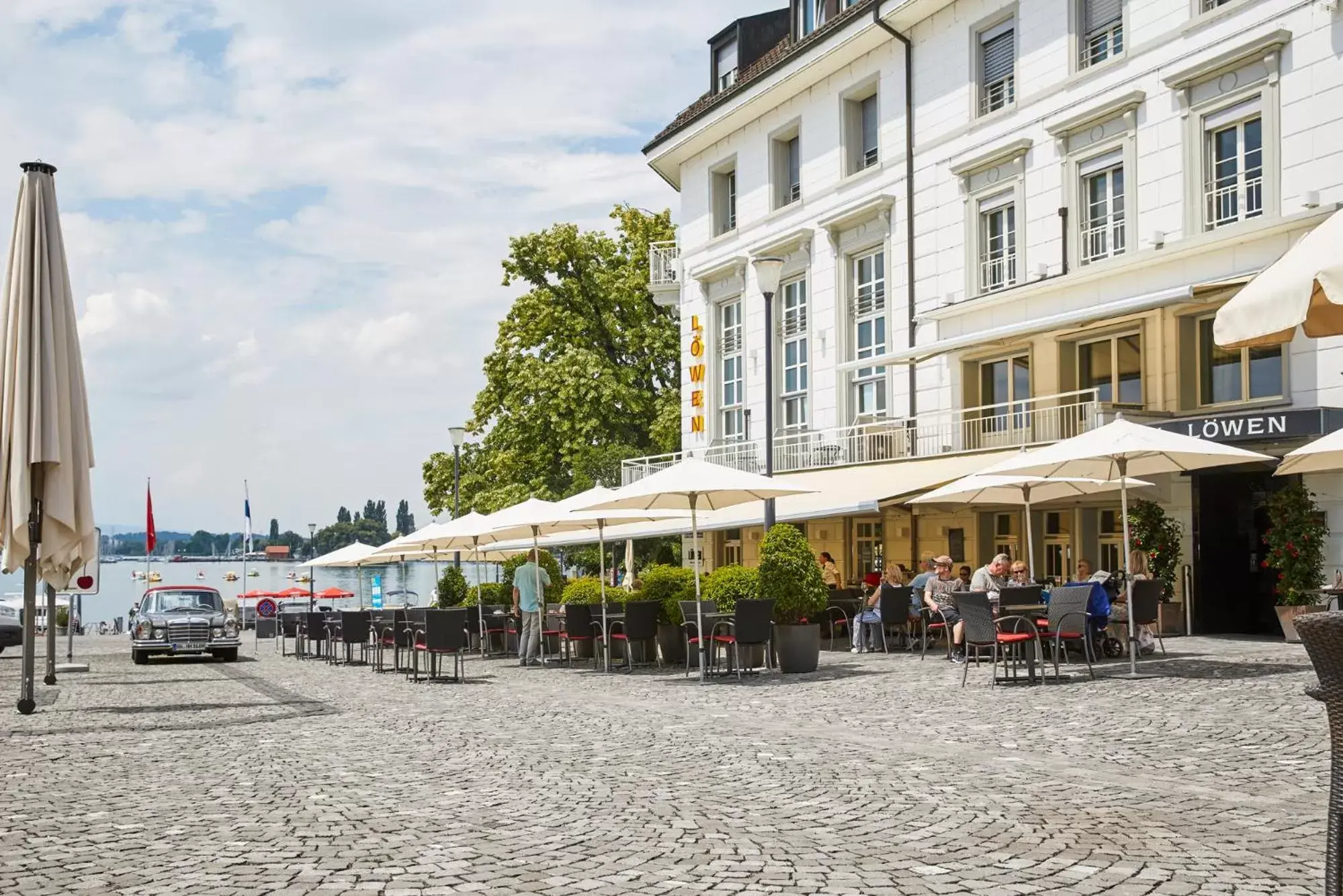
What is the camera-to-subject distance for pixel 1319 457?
14.8 meters

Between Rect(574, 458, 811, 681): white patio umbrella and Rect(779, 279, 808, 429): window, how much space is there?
16.5 meters

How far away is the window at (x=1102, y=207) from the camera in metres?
25.2

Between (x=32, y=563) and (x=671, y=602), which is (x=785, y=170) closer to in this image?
(x=671, y=602)

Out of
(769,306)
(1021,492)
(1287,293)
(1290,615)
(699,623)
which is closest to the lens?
(1287,293)

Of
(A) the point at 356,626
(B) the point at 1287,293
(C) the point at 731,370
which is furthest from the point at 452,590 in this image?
(B) the point at 1287,293

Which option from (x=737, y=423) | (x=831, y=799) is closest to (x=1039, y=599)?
(x=831, y=799)

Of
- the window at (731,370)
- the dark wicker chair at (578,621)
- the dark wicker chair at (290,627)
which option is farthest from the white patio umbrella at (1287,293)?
the window at (731,370)

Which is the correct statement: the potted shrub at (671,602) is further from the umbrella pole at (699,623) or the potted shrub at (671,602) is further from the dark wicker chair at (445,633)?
the dark wicker chair at (445,633)

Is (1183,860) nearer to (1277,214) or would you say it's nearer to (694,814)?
(694,814)

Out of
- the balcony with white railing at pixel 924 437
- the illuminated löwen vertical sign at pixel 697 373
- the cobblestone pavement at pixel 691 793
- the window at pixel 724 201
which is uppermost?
the window at pixel 724 201

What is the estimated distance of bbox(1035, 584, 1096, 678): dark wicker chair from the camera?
1495 cm

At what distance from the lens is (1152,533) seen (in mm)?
22578

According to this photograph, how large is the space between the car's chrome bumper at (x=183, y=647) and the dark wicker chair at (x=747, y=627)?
1227 centimetres

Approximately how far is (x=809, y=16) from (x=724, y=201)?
601 centimetres
